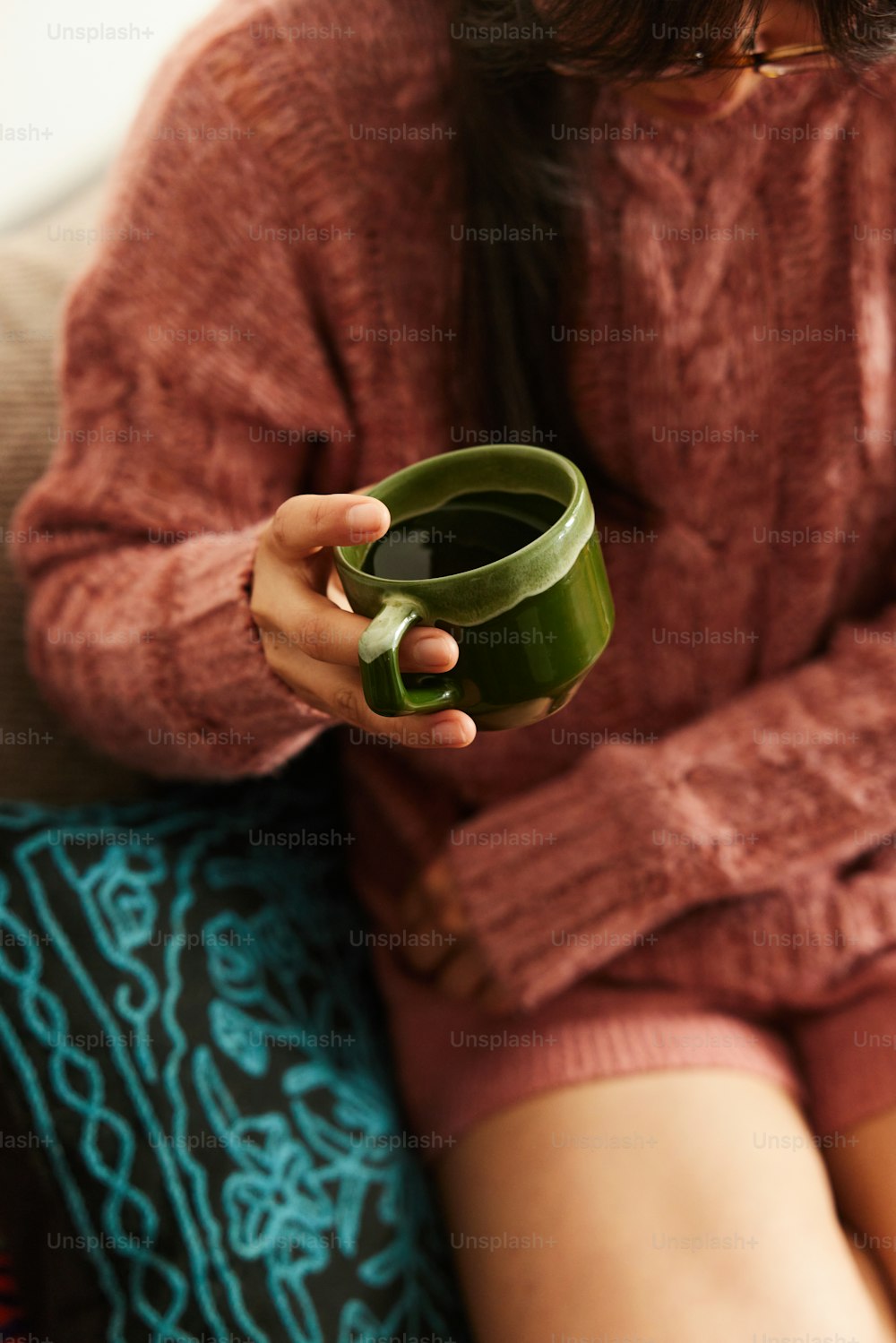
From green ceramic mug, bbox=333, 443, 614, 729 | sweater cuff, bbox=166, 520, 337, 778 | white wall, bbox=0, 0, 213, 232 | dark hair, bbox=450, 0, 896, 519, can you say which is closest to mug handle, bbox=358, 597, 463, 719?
green ceramic mug, bbox=333, 443, 614, 729

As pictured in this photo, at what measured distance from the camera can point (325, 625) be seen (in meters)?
0.56

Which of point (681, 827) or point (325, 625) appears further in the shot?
point (681, 827)

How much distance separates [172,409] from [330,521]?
32 cm

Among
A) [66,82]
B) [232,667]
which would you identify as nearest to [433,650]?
[232,667]

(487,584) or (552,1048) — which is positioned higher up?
(487,584)

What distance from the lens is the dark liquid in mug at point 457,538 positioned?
588 millimetres

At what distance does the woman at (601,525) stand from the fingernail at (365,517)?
149mm

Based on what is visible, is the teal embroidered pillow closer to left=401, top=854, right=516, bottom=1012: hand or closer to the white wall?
left=401, top=854, right=516, bottom=1012: hand

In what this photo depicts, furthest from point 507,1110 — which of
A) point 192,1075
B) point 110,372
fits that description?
point 110,372

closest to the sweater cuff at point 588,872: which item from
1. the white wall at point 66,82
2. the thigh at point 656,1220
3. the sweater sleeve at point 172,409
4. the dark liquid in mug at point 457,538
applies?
the thigh at point 656,1220

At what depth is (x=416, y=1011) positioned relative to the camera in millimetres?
917

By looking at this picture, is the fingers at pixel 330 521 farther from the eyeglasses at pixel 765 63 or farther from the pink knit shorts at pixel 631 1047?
the pink knit shorts at pixel 631 1047

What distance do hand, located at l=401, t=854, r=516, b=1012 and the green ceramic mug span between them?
0.36 metres

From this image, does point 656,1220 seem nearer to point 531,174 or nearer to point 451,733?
point 451,733
